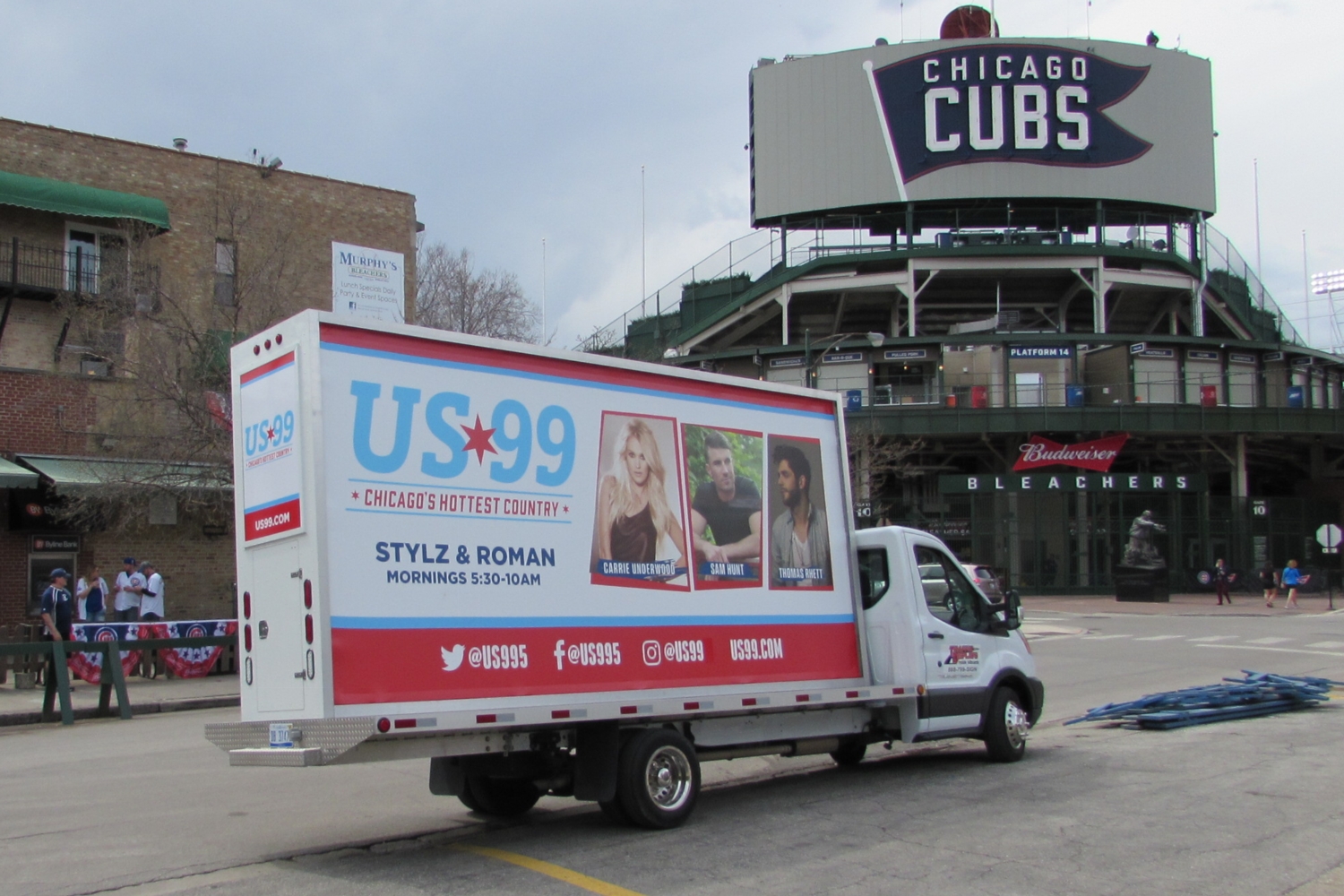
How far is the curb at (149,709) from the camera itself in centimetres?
1648

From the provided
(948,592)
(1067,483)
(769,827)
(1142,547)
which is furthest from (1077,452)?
(769,827)

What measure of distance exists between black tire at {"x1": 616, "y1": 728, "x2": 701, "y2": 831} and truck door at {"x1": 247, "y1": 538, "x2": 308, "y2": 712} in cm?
221

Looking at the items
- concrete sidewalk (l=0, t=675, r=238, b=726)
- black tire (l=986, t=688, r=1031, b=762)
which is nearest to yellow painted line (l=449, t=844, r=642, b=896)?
black tire (l=986, t=688, r=1031, b=762)

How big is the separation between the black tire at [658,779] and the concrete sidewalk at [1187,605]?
100 feet

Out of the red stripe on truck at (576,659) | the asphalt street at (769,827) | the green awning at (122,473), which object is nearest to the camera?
the asphalt street at (769,827)

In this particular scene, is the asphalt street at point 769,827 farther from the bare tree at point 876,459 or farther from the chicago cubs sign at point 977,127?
the chicago cubs sign at point 977,127

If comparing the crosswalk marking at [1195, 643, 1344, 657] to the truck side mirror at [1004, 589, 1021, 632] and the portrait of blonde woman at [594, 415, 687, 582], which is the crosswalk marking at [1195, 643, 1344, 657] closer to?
the truck side mirror at [1004, 589, 1021, 632]

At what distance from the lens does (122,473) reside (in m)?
23.6

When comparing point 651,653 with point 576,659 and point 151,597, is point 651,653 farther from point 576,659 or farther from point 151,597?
point 151,597

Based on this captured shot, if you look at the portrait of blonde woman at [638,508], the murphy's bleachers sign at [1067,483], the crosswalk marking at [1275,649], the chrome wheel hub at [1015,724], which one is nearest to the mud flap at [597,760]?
the portrait of blonde woman at [638,508]

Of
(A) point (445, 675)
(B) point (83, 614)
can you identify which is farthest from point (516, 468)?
(B) point (83, 614)

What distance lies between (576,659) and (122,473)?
18293 mm

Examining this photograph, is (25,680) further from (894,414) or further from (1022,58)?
(1022,58)

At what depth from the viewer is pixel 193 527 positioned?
29.4m
